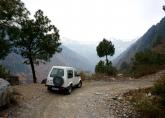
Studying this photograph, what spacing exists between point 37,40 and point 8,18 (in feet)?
19.7

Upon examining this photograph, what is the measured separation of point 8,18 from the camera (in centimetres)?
3616

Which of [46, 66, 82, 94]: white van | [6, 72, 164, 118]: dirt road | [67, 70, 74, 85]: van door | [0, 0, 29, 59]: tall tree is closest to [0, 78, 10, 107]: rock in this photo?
[6, 72, 164, 118]: dirt road

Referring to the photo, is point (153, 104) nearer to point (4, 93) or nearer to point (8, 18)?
point (4, 93)

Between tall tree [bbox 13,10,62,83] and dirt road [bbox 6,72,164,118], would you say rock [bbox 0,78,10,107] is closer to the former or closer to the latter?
dirt road [bbox 6,72,164,118]

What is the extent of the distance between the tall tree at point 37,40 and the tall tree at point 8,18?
1.89 meters

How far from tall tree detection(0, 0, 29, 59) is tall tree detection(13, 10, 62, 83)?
6.22 feet

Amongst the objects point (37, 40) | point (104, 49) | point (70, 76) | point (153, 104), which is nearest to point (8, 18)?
point (37, 40)

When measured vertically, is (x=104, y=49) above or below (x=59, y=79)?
above

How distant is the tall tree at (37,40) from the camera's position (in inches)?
1592

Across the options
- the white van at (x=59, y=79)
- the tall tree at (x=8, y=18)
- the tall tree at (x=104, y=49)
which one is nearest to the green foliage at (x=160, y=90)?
the white van at (x=59, y=79)

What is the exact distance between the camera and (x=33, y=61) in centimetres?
4200

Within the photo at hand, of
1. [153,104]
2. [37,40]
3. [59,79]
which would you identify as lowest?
[153,104]

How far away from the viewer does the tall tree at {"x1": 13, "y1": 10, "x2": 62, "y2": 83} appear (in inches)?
1592

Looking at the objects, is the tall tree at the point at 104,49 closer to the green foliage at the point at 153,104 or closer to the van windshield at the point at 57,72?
the van windshield at the point at 57,72
